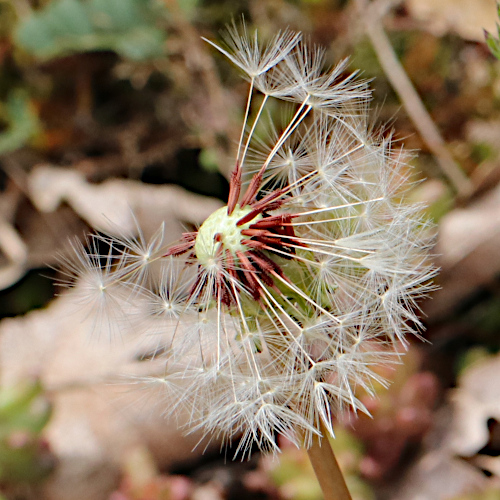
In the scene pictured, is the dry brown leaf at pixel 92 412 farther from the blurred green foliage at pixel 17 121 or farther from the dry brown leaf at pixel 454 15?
the dry brown leaf at pixel 454 15

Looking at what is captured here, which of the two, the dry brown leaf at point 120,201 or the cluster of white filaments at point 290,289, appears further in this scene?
the dry brown leaf at point 120,201

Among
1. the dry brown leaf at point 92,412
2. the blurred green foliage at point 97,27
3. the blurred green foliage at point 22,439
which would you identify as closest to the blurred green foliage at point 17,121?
the blurred green foliage at point 97,27

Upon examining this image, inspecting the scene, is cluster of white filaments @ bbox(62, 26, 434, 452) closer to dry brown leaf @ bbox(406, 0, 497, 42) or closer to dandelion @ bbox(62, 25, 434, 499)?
dandelion @ bbox(62, 25, 434, 499)

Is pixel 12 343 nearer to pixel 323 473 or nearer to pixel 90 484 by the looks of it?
pixel 90 484

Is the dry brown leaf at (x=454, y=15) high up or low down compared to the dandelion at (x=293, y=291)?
up

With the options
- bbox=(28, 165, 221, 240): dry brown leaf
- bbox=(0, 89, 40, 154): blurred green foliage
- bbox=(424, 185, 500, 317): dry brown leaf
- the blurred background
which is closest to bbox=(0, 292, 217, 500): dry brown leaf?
the blurred background

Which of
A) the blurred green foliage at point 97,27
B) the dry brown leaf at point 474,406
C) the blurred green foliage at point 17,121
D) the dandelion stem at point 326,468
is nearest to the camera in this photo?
the dandelion stem at point 326,468

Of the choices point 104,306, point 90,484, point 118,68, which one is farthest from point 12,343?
point 104,306

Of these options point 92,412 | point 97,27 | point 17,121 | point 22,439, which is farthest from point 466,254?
point 17,121
